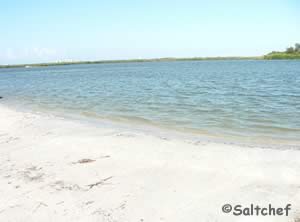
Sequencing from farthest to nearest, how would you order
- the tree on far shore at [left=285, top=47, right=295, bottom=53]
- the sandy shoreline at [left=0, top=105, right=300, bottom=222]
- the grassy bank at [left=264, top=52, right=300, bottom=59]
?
the tree on far shore at [left=285, top=47, right=295, bottom=53], the grassy bank at [left=264, top=52, right=300, bottom=59], the sandy shoreline at [left=0, top=105, right=300, bottom=222]

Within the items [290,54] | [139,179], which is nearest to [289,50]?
[290,54]

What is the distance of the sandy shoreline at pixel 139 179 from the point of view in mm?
3746

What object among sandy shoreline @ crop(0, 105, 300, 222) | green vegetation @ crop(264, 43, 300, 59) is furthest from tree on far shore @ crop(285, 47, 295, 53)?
sandy shoreline @ crop(0, 105, 300, 222)

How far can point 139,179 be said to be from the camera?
4.73 meters

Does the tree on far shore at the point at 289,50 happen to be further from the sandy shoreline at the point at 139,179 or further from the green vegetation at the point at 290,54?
the sandy shoreline at the point at 139,179

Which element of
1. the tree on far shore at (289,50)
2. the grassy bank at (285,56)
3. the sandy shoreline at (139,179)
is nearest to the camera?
the sandy shoreline at (139,179)

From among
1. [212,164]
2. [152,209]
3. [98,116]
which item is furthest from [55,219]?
[98,116]

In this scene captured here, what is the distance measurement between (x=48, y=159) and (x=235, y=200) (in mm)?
3855

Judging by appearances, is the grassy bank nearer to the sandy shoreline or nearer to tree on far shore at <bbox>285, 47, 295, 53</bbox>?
tree on far shore at <bbox>285, 47, 295, 53</bbox>

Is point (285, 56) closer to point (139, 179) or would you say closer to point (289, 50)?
point (289, 50)

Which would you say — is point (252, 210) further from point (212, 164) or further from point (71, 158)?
point (71, 158)

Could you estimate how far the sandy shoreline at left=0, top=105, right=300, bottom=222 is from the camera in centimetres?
375

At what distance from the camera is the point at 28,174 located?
5125mm

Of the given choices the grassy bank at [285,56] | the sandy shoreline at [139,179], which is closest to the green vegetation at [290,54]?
the grassy bank at [285,56]
